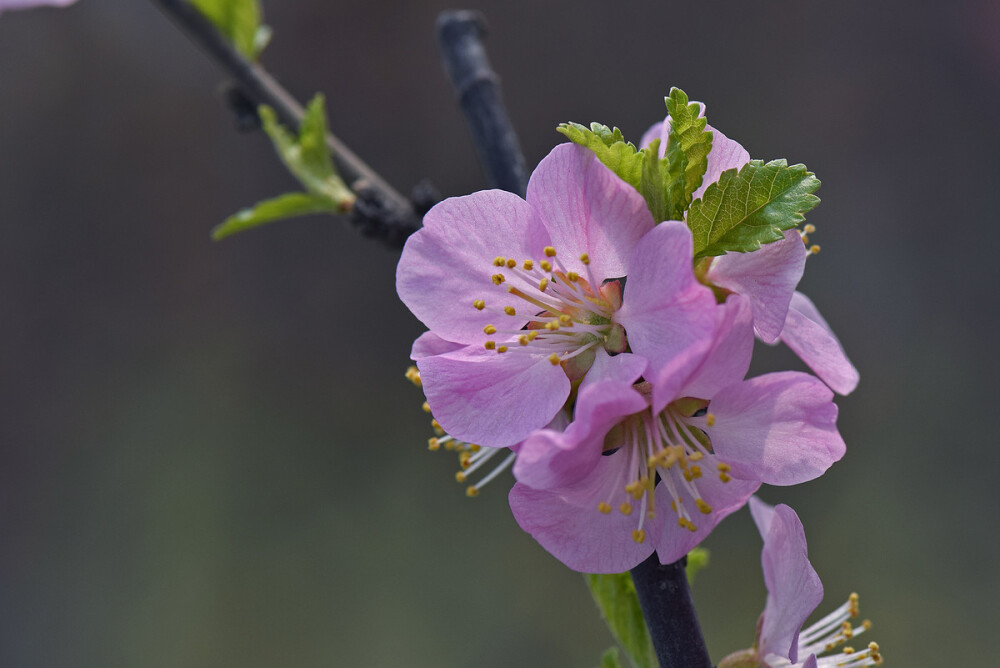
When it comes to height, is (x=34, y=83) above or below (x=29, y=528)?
above

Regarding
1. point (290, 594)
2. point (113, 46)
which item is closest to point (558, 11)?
point (113, 46)

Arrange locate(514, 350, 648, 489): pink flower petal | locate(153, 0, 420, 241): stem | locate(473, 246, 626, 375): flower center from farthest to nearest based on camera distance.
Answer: locate(153, 0, 420, 241): stem < locate(473, 246, 626, 375): flower center < locate(514, 350, 648, 489): pink flower petal

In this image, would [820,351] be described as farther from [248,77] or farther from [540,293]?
[248,77]

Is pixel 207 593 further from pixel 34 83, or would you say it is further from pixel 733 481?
pixel 733 481

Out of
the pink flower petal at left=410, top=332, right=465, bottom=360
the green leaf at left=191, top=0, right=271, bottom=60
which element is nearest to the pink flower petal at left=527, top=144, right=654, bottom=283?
the pink flower petal at left=410, top=332, right=465, bottom=360

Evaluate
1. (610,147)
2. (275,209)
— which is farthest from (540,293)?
(275,209)

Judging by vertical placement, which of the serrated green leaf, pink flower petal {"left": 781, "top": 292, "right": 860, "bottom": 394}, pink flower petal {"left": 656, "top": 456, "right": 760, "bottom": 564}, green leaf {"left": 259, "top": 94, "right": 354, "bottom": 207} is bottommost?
pink flower petal {"left": 656, "top": 456, "right": 760, "bottom": 564}

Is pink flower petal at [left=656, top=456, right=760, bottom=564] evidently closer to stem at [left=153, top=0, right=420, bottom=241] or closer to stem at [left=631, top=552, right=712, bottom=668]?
stem at [left=631, top=552, right=712, bottom=668]
